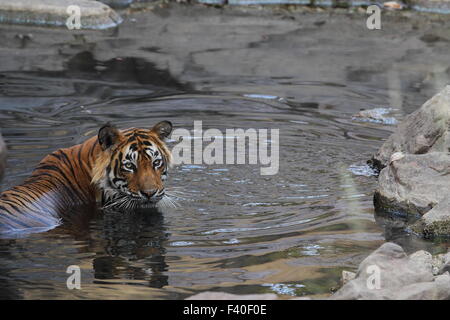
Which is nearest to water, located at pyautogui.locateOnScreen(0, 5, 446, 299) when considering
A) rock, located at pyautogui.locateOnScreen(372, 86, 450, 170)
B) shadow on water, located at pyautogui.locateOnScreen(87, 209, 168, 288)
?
shadow on water, located at pyautogui.locateOnScreen(87, 209, 168, 288)

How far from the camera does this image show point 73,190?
21.1 feet

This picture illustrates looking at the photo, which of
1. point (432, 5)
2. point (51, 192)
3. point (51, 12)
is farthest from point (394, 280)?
point (432, 5)

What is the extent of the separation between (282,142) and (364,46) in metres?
5.14

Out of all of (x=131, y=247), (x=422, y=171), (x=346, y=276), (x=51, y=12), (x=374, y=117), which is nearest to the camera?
(x=346, y=276)

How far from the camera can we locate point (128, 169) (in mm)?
6297

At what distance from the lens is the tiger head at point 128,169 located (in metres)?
6.22

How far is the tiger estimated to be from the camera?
6.11 m

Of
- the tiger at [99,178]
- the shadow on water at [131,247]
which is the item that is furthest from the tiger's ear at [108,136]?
the shadow on water at [131,247]

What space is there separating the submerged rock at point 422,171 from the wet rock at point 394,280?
0.86 m

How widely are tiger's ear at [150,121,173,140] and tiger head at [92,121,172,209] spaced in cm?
12

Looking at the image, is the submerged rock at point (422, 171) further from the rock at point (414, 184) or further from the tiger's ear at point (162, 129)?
the tiger's ear at point (162, 129)

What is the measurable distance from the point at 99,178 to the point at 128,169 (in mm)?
219

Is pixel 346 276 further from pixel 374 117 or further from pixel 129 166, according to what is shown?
pixel 374 117

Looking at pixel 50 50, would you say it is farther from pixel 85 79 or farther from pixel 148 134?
pixel 148 134
